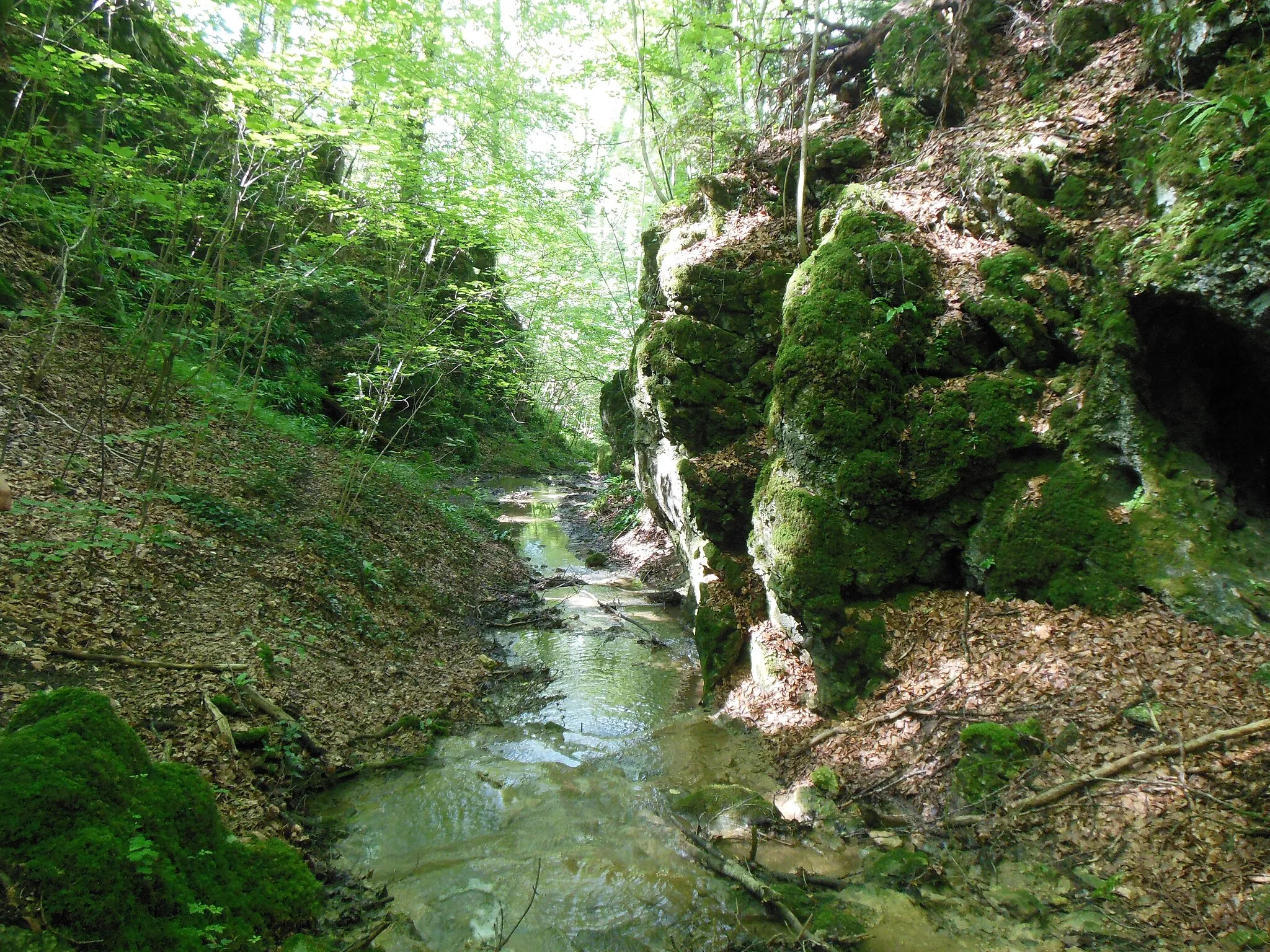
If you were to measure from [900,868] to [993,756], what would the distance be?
44.4 inches

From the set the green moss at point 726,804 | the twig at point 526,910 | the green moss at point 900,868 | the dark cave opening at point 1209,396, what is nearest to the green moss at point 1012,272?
the dark cave opening at point 1209,396

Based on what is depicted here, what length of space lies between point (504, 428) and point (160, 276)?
23591 mm

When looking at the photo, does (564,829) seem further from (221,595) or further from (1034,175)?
(1034,175)

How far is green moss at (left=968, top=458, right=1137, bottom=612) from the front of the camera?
17.3 ft

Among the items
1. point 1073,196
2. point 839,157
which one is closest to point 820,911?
point 1073,196

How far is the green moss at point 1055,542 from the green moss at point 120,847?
20.6ft

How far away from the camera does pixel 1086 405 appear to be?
19.1 ft

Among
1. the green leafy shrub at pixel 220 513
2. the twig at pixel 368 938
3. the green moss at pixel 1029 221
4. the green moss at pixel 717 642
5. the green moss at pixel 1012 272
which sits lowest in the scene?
the twig at pixel 368 938

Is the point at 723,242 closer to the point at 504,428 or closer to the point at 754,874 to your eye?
the point at 754,874

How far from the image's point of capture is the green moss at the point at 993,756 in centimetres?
446

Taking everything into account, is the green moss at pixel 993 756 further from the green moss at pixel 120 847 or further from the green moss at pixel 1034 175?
the green moss at pixel 1034 175

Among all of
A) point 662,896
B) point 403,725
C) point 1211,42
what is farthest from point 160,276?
point 1211,42

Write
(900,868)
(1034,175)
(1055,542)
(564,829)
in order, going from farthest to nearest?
(1034,175)
(1055,542)
(564,829)
(900,868)

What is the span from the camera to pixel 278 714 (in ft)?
17.5
